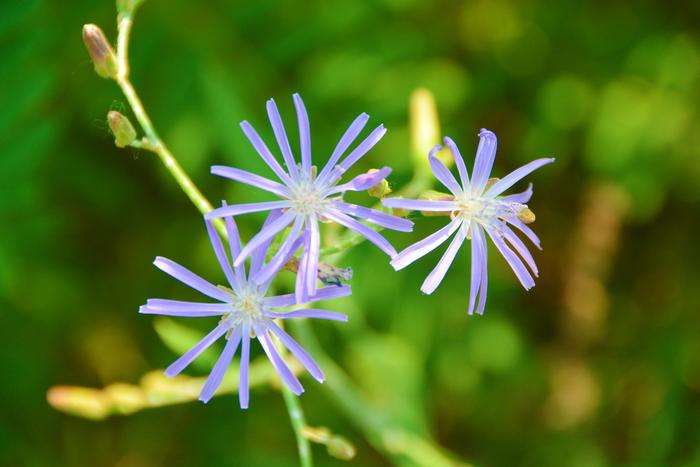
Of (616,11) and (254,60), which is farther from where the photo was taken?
(616,11)

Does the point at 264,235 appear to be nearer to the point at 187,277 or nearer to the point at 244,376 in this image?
the point at 187,277

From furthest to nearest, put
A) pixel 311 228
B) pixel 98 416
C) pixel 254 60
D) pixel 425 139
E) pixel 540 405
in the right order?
pixel 540 405
pixel 254 60
pixel 425 139
pixel 98 416
pixel 311 228

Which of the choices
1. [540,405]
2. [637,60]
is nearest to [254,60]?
[637,60]

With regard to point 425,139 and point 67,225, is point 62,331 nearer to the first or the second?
point 67,225

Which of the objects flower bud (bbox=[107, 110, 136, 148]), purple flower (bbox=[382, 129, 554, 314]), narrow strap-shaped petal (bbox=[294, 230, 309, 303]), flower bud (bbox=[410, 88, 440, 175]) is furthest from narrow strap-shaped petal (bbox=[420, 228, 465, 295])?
flower bud (bbox=[107, 110, 136, 148])

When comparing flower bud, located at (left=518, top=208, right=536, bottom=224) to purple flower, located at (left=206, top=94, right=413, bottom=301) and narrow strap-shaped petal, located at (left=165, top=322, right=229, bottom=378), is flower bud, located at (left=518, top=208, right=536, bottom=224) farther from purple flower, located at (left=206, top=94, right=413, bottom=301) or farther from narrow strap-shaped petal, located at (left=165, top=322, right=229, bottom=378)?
narrow strap-shaped petal, located at (left=165, top=322, right=229, bottom=378)

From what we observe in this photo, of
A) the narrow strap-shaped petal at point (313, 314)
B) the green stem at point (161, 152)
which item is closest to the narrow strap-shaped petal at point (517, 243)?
the narrow strap-shaped petal at point (313, 314)
